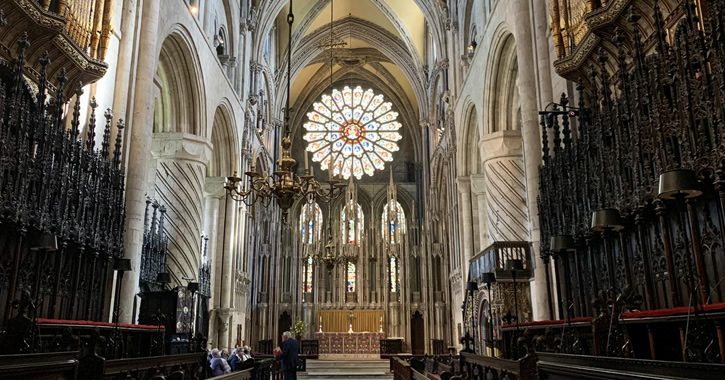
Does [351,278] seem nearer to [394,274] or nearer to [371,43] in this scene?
[394,274]

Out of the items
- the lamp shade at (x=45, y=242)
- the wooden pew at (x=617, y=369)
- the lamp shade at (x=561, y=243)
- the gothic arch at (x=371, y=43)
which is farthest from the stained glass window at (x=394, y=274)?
the wooden pew at (x=617, y=369)

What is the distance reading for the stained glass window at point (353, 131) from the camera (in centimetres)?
3328

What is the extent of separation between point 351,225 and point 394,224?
252 cm

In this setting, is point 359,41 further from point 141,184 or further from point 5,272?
point 5,272

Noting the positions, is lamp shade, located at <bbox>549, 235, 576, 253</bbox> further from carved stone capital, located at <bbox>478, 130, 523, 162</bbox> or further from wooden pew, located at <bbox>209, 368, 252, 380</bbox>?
carved stone capital, located at <bbox>478, 130, 523, 162</bbox>

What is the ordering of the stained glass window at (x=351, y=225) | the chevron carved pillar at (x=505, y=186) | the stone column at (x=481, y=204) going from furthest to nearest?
the stained glass window at (x=351, y=225), the stone column at (x=481, y=204), the chevron carved pillar at (x=505, y=186)

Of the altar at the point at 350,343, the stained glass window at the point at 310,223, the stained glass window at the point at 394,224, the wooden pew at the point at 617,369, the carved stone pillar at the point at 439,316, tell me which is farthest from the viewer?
the stained glass window at the point at 310,223

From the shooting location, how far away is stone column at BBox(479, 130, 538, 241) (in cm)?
1370

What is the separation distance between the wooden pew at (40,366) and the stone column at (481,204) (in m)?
15.3

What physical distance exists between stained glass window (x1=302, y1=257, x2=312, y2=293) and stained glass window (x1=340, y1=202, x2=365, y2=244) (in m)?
2.15

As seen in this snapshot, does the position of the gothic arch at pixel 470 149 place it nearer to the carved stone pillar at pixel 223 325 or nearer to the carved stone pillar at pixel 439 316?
the carved stone pillar at pixel 223 325

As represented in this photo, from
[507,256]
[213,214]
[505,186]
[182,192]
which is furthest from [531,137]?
[213,214]

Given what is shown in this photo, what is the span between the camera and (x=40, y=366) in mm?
3871

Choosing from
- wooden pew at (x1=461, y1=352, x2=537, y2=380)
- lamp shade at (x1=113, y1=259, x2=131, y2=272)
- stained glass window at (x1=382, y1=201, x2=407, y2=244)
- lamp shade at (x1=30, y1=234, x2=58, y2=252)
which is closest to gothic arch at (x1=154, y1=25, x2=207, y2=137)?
lamp shade at (x1=113, y1=259, x2=131, y2=272)
